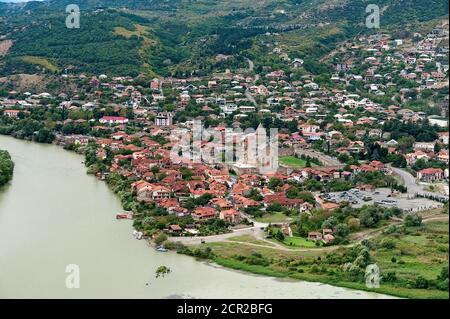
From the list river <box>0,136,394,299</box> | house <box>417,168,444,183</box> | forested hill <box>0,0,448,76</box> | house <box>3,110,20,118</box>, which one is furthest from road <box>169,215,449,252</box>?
forested hill <box>0,0,448,76</box>

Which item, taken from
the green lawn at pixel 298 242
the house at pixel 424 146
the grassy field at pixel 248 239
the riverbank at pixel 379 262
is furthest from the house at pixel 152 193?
the house at pixel 424 146

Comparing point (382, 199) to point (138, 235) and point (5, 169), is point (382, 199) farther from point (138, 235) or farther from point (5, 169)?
point (5, 169)

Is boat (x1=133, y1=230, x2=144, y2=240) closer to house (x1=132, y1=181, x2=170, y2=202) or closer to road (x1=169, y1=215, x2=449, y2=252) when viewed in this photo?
road (x1=169, y1=215, x2=449, y2=252)

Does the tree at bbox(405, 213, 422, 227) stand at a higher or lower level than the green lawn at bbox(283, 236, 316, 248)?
higher

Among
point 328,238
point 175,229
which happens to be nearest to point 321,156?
point 328,238

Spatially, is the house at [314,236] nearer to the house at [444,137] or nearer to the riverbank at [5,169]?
the riverbank at [5,169]
